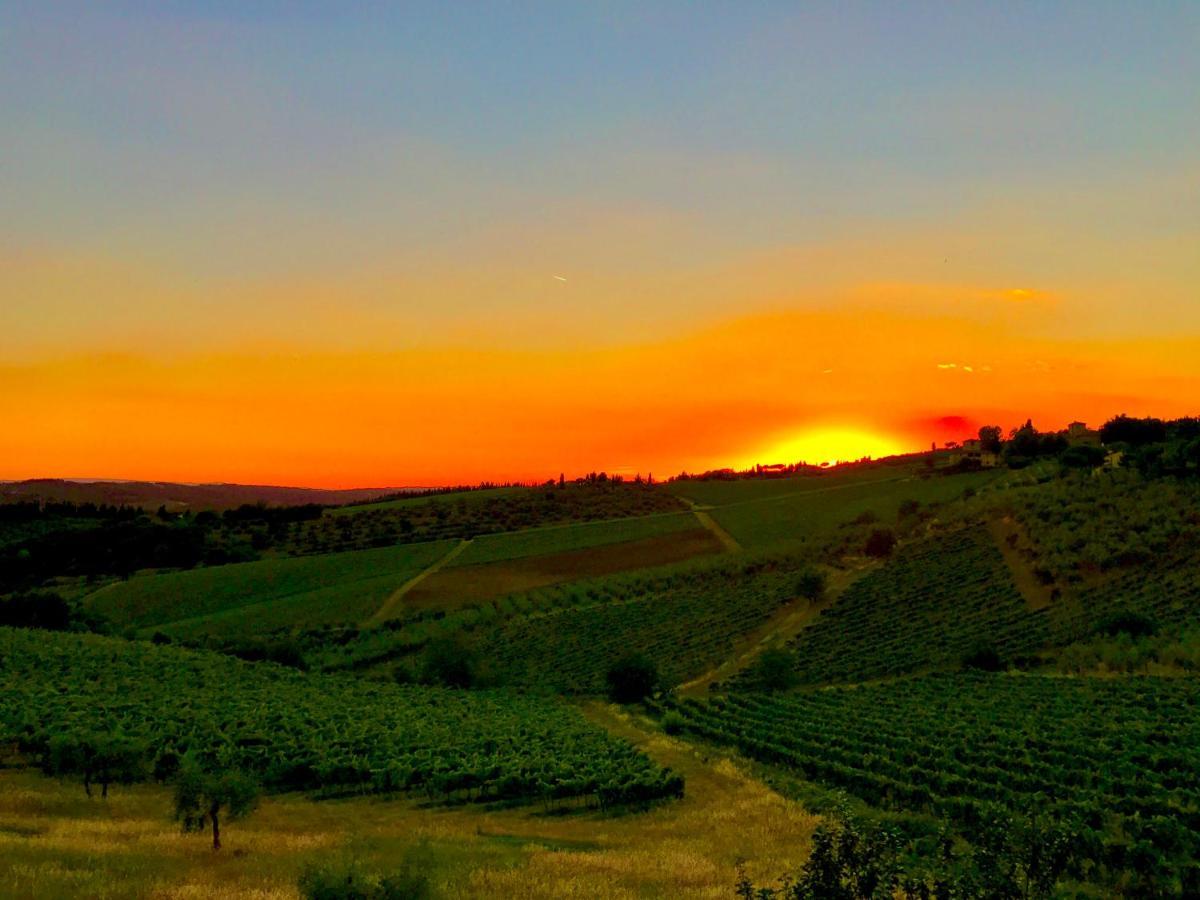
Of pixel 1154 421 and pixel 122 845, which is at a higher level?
pixel 1154 421

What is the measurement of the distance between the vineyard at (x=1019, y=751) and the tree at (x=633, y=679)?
30.0ft

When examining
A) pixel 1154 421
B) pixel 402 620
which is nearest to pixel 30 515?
pixel 402 620

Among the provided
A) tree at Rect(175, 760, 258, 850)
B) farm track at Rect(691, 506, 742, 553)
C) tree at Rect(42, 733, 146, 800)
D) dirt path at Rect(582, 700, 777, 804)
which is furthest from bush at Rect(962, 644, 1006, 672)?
farm track at Rect(691, 506, 742, 553)

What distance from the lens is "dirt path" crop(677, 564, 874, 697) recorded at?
224ft

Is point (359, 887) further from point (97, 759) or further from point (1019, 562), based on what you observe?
point (1019, 562)

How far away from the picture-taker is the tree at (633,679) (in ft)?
208

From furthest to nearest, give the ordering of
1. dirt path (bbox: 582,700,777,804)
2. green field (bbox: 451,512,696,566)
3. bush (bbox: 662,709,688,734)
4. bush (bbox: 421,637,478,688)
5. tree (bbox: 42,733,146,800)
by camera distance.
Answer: green field (bbox: 451,512,696,566) → bush (bbox: 421,637,478,688) → bush (bbox: 662,709,688,734) → dirt path (bbox: 582,700,777,804) → tree (bbox: 42,733,146,800)

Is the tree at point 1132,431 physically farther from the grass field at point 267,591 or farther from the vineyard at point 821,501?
the grass field at point 267,591

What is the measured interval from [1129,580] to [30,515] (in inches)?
7259

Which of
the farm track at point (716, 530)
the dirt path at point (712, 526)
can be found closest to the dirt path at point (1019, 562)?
the farm track at point (716, 530)

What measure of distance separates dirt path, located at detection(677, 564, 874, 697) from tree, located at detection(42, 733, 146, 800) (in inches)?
1635

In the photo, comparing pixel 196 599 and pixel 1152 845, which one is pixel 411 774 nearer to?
pixel 1152 845

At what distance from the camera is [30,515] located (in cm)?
17588

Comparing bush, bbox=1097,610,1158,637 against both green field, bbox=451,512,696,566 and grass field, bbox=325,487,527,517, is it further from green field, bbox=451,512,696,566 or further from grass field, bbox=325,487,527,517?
grass field, bbox=325,487,527,517
